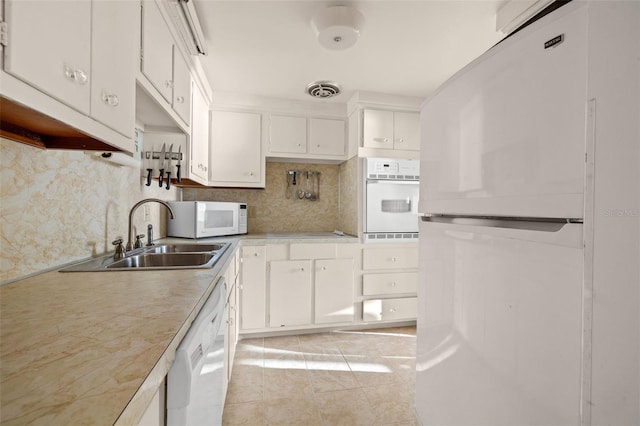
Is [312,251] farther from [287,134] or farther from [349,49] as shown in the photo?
[349,49]

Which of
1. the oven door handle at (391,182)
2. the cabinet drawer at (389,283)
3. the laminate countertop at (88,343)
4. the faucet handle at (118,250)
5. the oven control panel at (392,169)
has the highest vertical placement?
the oven control panel at (392,169)

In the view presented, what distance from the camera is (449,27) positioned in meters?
1.68

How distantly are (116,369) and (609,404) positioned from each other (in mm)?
869

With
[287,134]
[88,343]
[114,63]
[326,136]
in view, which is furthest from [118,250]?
[326,136]

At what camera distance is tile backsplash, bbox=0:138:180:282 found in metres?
0.92

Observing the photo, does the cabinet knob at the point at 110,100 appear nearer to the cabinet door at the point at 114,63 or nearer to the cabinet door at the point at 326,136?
the cabinet door at the point at 114,63

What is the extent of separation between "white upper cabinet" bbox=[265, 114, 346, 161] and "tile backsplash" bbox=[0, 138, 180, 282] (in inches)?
54.7

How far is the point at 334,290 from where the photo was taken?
2.56 m

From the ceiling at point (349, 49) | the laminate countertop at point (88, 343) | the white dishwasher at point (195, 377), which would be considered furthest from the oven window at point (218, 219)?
the white dishwasher at point (195, 377)

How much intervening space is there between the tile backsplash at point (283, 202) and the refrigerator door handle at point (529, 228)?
2.31m

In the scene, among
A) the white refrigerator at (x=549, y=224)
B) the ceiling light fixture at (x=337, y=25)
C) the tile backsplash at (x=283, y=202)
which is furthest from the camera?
the tile backsplash at (x=283, y=202)

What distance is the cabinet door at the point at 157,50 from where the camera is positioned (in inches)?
45.4

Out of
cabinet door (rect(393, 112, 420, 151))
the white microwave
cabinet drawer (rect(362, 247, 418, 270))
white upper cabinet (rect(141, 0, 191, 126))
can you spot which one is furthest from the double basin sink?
cabinet door (rect(393, 112, 420, 151))

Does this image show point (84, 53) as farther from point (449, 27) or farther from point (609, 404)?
point (449, 27)
